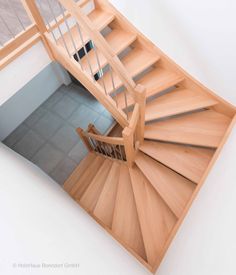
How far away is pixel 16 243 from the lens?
0.95 m

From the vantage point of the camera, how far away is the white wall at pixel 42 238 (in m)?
0.94

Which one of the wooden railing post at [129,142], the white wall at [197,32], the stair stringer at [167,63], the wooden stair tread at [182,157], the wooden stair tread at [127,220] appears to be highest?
the white wall at [197,32]

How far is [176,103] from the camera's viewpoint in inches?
98.7

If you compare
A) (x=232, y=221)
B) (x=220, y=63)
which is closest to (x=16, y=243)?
(x=232, y=221)

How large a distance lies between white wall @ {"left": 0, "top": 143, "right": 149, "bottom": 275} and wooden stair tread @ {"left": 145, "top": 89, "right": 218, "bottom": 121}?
4.72 ft

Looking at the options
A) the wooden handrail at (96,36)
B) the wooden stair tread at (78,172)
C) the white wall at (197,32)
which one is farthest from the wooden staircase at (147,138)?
the wooden stair tread at (78,172)

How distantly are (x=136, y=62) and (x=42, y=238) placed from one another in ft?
6.95

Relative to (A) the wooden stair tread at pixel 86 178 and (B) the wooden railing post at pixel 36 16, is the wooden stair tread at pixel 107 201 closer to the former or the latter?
(A) the wooden stair tread at pixel 86 178

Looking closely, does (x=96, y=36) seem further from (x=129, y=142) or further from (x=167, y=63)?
(x=167, y=63)

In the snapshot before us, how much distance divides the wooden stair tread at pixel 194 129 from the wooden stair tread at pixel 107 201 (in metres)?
0.69

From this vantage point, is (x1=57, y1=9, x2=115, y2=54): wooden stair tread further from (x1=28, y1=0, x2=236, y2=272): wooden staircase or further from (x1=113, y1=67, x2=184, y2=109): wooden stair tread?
(x1=113, y1=67, x2=184, y2=109): wooden stair tread

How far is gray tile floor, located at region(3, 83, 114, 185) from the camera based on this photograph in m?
3.85

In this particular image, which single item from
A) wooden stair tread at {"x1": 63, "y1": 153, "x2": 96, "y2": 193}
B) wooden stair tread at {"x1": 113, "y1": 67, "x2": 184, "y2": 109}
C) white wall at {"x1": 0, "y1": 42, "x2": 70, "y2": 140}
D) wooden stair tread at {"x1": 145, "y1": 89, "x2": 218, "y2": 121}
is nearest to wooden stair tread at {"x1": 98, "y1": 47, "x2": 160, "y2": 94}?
wooden stair tread at {"x1": 113, "y1": 67, "x2": 184, "y2": 109}

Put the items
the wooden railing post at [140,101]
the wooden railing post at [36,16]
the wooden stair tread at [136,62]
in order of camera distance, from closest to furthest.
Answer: the wooden railing post at [140,101], the wooden railing post at [36,16], the wooden stair tread at [136,62]
